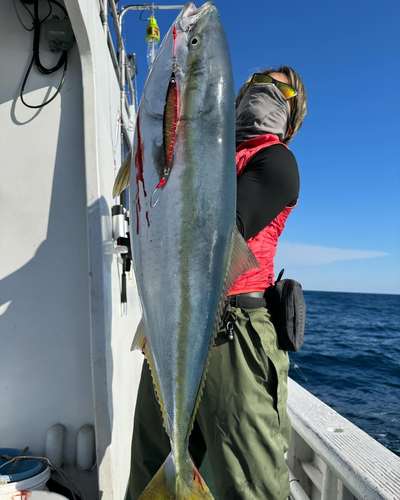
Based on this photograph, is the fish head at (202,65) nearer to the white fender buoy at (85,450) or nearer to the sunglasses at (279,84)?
the sunglasses at (279,84)

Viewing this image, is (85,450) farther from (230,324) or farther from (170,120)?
(170,120)

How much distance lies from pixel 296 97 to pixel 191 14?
78cm

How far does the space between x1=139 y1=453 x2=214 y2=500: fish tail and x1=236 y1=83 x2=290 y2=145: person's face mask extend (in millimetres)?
1316

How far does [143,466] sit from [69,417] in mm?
998

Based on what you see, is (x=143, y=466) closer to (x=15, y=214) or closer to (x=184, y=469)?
(x=184, y=469)

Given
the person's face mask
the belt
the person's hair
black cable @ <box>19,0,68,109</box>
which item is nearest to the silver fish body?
the belt

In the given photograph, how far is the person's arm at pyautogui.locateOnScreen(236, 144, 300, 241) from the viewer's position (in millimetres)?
1353

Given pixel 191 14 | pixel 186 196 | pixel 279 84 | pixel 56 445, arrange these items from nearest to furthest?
pixel 186 196
pixel 191 14
pixel 279 84
pixel 56 445

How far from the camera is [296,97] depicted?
6.06ft

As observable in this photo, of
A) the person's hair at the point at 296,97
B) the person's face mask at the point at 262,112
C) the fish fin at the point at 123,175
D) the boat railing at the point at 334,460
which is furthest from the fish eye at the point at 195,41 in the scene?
the boat railing at the point at 334,460

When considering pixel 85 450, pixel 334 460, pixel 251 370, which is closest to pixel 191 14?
pixel 251 370

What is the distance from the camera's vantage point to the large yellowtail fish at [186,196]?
3.69ft

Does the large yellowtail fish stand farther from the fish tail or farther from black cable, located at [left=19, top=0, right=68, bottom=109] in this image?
black cable, located at [left=19, top=0, right=68, bottom=109]

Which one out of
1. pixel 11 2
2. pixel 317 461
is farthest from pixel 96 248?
pixel 317 461
